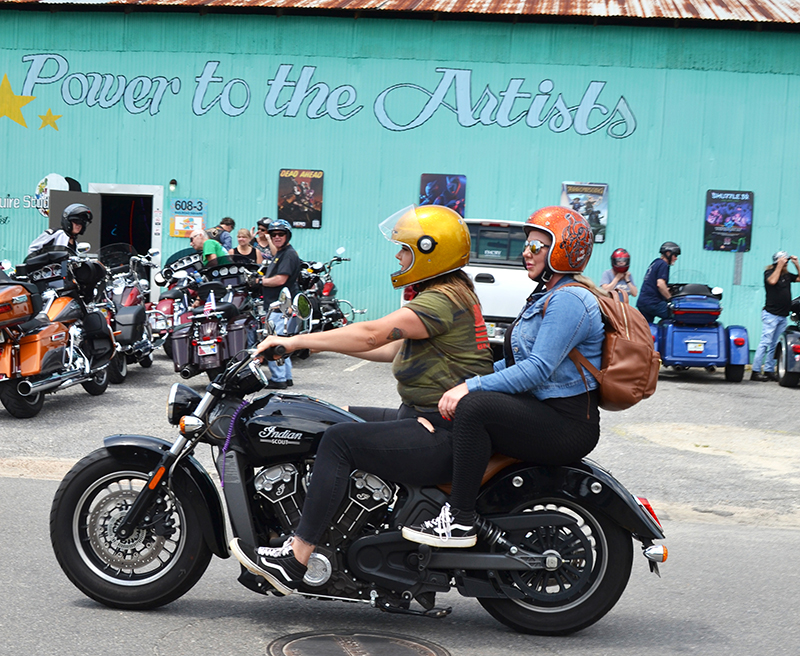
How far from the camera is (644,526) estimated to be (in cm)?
439

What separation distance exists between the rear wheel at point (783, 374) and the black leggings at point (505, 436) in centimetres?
1139

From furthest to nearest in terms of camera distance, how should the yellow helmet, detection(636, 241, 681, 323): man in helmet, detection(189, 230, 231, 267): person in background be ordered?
detection(636, 241, 681, 323): man in helmet
detection(189, 230, 231, 267): person in background
the yellow helmet

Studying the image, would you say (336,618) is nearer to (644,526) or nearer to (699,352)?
(644,526)

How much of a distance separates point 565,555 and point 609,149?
50.9 ft

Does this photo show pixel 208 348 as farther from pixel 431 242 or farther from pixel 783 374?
pixel 783 374

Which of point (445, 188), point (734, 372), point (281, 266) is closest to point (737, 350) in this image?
point (734, 372)

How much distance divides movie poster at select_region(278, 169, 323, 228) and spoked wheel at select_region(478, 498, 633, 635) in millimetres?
15378

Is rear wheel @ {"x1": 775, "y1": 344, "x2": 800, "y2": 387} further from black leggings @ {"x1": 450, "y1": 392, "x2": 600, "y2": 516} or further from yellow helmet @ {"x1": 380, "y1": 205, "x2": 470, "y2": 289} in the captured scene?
yellow helmet @ {"x1": 380, "y1": 205, "x2": 470, "y2": 289}

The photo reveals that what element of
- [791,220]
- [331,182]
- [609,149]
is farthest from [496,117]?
[791,220]

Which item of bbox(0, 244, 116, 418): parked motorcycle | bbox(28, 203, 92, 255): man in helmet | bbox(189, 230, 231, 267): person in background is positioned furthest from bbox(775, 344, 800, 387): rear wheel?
bbox(28, 203, 92, 255): man in helmet

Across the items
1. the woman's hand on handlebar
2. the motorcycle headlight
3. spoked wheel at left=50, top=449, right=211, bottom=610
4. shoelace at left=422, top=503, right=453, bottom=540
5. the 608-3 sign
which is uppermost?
the 608-3 sign

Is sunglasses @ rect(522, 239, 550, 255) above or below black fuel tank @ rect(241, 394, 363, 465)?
above

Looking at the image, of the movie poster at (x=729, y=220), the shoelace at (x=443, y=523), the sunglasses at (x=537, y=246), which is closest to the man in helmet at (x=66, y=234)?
the sunglasses at (x=537, y=246)

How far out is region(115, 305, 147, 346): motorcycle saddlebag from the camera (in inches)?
481
